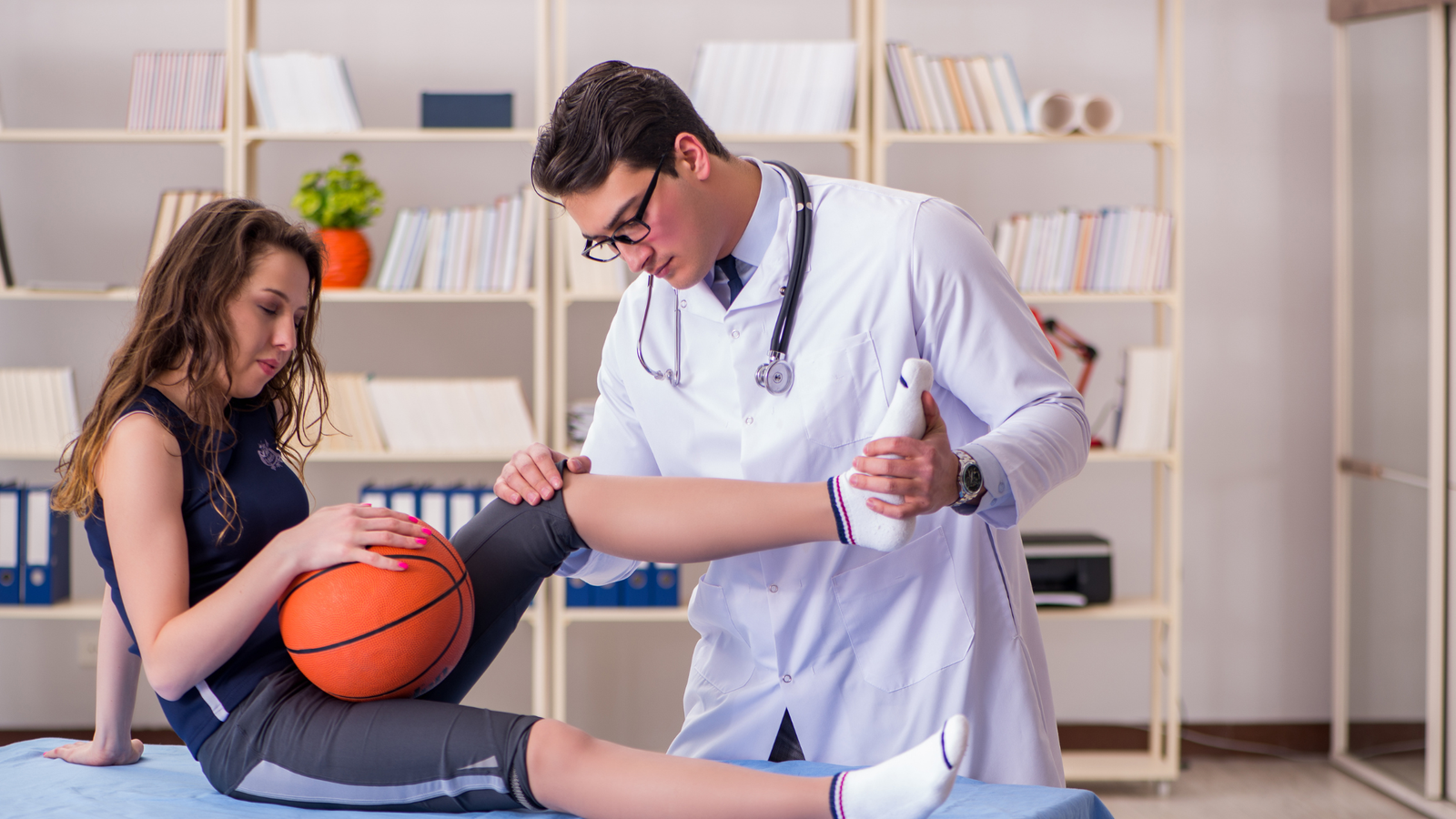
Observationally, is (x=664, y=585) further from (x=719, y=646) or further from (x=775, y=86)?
(x=719, y=646)

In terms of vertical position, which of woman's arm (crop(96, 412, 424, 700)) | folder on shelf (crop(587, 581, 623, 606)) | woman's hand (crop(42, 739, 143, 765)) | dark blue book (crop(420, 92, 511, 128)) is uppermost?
dark blue book (crop(420, 92, 511, 128))

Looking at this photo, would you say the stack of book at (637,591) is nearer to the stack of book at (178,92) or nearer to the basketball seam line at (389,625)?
the stack of book at (178,92)

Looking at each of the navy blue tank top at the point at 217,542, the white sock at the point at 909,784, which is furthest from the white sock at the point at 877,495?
the navy blue tank top at the point at 217,542

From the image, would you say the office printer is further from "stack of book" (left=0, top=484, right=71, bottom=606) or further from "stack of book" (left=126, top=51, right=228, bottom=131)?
"stack of book" (left=0, top=484, right=71, bottom=606)

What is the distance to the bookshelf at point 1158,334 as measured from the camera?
2889mm

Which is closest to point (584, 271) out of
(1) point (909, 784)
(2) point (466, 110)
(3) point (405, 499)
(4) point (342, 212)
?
(2) point (466, 110)

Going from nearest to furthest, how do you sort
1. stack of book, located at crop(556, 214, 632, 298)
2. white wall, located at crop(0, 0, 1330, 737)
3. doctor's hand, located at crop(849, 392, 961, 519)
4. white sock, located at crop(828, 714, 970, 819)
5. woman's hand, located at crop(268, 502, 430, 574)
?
white sock, located at crop(828, 714, 970, 819) < doctor's hand, located at crop(849, 392, 961, 519) < woman's hand, located at crop(268, 502, 430, 574) < stack of book, located at crop(556, 214, 632, 298) < white wall, located at crop(0, 0, 1330, 737)

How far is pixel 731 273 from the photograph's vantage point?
1442mm

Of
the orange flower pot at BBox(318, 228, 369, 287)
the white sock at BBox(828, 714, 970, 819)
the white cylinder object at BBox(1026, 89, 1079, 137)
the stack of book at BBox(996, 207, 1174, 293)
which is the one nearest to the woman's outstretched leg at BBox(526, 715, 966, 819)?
the white sock at BBox(828, 714, 970, 819)

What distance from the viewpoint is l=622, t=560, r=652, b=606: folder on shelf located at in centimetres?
295

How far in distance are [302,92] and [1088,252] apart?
2140 mm

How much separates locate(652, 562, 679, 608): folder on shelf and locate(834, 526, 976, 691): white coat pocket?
164 centimetres

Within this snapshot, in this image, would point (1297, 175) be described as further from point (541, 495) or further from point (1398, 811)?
point (541, 495)

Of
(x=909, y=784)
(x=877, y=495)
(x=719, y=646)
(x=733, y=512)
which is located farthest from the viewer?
(x=719, y=646)
